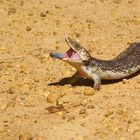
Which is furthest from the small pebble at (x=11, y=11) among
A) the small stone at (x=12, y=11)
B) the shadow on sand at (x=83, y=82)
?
the shadow on sand at (x=83, y=82)

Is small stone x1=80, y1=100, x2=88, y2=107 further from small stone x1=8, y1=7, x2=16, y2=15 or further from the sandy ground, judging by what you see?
small stone x1=8, y1=7, x2=16, y2=15

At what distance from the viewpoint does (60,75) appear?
751cm

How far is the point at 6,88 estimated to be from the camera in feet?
23.5

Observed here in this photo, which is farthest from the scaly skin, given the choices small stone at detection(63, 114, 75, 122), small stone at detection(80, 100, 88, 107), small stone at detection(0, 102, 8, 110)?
small stone at detection(0, 102, 8, 110)

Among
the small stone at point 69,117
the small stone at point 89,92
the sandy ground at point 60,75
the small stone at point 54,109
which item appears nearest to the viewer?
the sandy ground at point 60,75

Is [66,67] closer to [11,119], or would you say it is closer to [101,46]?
[101,46]

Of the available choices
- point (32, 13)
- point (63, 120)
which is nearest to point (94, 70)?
point (63, 120)

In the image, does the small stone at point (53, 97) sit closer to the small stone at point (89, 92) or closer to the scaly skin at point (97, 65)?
the small stone at point (89, 92)

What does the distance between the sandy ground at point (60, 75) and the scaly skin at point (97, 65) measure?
0.42 ft

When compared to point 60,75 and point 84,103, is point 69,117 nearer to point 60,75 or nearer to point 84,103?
point 84,103

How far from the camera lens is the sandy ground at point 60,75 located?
20.2ft

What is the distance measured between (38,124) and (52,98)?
23.3 inches

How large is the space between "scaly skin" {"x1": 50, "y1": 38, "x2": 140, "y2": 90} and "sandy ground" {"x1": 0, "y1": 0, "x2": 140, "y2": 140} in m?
0.13

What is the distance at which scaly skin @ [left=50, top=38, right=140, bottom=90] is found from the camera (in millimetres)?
6828
